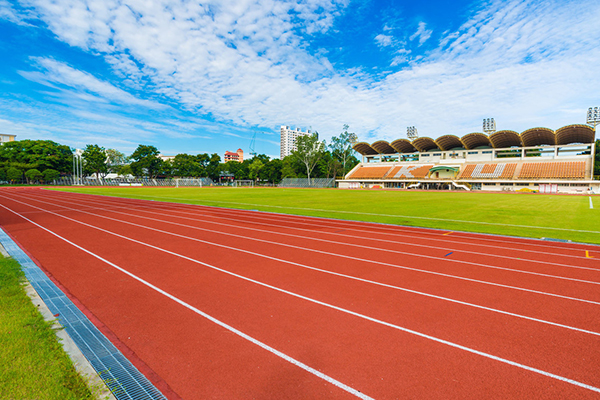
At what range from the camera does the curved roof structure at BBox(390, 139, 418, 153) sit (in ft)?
240

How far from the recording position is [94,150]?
9069cm

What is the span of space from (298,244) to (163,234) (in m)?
5.77

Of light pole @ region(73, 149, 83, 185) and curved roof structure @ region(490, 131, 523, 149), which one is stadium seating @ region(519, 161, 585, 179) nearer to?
curved roof structure @ region(490, 131, 523, 149)

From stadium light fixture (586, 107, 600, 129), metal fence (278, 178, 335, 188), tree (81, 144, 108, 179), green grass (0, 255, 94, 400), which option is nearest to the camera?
green grass (0, 255, 94, 400)

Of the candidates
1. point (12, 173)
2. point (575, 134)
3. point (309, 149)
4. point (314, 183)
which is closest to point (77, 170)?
point (12, 173)

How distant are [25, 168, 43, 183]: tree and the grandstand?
8071 cm

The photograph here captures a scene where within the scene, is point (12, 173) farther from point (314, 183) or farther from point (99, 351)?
point (99, 351)

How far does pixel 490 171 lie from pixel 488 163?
373cm

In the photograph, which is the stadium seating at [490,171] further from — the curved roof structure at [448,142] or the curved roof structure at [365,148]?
the curved roof structure at [365,148]

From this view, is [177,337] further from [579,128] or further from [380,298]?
[579,128]

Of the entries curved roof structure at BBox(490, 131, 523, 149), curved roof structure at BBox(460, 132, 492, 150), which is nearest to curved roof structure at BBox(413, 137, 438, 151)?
curved roof structure at BBox(460, 132, 492, 150)

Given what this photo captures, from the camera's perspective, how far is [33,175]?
72.2 m

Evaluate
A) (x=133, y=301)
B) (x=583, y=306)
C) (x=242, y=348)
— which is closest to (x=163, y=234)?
(x=133, y=301)

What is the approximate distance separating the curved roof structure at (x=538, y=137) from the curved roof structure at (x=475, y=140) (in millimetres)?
6568
